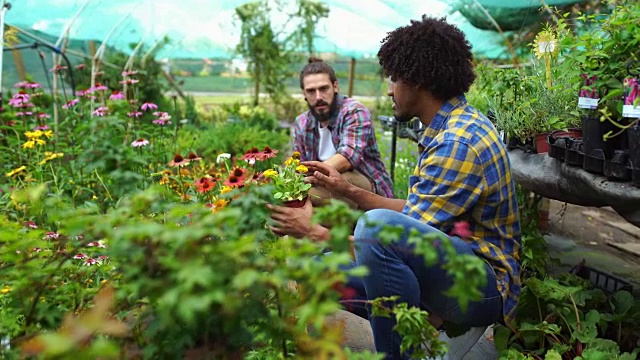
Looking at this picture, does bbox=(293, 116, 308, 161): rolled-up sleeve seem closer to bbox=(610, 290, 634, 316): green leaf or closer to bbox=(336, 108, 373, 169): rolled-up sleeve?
bbox=(336, 108, 373, 169): rolled-up sleeve

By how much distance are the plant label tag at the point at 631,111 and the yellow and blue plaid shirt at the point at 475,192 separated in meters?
0.38

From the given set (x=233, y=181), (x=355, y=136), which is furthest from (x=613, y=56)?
(x=355, y=136)

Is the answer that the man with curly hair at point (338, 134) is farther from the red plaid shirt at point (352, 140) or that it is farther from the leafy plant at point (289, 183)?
the leafy plant at point (289, 183)

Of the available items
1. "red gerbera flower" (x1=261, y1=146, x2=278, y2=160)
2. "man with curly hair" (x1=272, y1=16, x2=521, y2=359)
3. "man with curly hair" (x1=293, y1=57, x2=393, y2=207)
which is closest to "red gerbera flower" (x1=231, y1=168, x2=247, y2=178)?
"red gerbera flower" (x1=261, y1=146, x2=278, y2=160)

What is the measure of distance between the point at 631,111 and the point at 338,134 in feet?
6.46

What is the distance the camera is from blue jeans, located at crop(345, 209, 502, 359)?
76.5 inches

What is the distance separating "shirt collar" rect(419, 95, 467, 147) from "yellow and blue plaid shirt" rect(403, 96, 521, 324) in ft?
0.13

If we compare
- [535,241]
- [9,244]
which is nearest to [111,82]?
[535,241]

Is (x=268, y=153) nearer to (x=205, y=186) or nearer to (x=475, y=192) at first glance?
(x=205, y=186)

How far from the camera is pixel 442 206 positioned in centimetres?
195

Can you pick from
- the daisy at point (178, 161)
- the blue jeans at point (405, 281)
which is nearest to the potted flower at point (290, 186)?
the blue jeans at point (405, 281)

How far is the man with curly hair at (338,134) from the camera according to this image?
3.45 m

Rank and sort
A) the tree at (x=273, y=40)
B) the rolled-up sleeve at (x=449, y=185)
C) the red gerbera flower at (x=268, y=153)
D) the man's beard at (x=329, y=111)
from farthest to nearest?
the tree at (x=273, y=40) → the man's beard at (x=329, y=111) → the red gerbera flower at (x=268, y=153) → the rolled-up sleeve at (x=449, y=185)

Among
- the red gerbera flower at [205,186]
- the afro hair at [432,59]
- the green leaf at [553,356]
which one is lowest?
the green leaf at [553,356]
